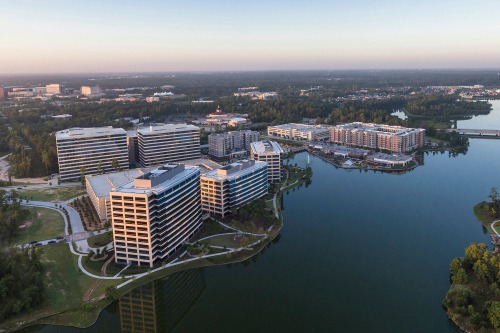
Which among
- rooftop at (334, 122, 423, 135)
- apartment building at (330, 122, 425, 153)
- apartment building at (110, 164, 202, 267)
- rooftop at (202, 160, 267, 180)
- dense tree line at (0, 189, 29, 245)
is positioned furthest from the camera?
rooftop at (334, 122, 423, 135)

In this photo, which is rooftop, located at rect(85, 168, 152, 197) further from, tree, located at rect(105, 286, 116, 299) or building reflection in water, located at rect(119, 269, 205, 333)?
Result: tree, located at rect(105, 286, 116, 299)

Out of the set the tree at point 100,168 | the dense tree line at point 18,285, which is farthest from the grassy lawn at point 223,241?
the tree at point 100,168

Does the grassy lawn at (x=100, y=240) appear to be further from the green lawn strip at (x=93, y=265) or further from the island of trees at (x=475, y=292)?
the island of trees at (x=475, y=292)

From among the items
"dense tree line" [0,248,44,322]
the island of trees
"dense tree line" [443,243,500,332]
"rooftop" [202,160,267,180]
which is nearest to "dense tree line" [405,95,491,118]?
"rooftop" [202,160,267,180]

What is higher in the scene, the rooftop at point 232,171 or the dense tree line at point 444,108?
the dense tree line at point 444,108

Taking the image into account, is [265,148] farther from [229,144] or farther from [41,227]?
[41,227]

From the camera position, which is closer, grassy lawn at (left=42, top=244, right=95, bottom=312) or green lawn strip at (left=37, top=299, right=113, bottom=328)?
green lawn strip at (left=37, top=299, right=113, bottom=328)
